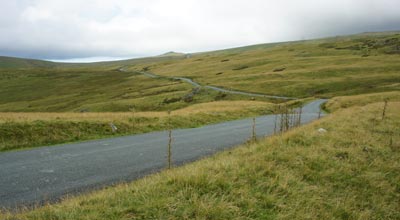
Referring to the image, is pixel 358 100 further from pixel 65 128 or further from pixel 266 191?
pixel 266 191

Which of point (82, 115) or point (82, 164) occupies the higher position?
point (82, 164)

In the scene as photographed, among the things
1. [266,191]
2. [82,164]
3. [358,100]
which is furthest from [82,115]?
[358,100]

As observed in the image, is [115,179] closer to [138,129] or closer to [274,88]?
[138,129]

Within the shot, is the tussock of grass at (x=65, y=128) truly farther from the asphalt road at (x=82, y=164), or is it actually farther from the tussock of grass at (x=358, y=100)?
the tussock of grass at (x=358, y=100)

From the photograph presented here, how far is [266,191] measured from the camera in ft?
24.4

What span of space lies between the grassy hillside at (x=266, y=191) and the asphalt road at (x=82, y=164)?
153cm

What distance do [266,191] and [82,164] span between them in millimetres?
6625

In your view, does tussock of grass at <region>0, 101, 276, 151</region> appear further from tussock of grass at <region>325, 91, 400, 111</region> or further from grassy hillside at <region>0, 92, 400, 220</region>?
tussock of grass at <region>325, 91, 400, 111</region>

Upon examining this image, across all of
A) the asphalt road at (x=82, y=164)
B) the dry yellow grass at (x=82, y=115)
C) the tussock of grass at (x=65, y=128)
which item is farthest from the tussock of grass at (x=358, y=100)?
the asphalt road at (x=82, y=164)

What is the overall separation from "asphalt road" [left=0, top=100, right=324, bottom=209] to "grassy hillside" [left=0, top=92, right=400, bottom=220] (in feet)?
5.02

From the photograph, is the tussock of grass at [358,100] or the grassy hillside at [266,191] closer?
the grassy hillside at [266,191]

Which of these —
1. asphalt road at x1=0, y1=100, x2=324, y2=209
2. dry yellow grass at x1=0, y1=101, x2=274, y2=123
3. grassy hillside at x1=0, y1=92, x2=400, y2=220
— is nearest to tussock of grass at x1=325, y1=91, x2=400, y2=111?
dry yellow grass at x1=0, y1=101, x2=274, y2=123

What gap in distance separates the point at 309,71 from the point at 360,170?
9157cm

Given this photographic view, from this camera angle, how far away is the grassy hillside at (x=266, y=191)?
19.7ft
